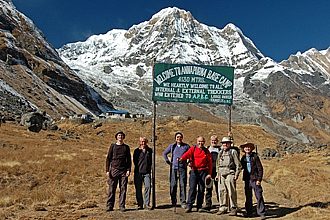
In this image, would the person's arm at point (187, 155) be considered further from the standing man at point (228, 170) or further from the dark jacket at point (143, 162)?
the dark jacket at point (143, 162)

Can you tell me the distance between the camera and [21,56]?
15125 centimetres

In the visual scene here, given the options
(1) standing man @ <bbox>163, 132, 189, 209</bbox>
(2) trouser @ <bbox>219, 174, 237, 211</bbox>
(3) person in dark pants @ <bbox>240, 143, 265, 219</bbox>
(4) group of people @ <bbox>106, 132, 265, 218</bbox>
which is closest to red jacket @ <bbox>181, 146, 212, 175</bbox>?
(4) group of people @ <bbox>106, 132, 265, 218</bbox>

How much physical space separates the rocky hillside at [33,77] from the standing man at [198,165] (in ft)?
276

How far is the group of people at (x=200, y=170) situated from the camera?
12750 mm

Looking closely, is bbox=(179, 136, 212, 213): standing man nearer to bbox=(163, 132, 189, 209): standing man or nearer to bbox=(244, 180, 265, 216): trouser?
bbox=(163, 132, 189, 209): standing man

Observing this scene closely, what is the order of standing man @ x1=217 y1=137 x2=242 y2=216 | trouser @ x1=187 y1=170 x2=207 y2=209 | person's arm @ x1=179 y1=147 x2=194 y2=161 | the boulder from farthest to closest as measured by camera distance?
the boulder → trouser @ x1=187 y1=170 x2=207 y2=209 → person's arm @ x1=179 y1=147 x2=194 y2=161 → standing man @ x1=217 y1=137 x2=242 y2=216

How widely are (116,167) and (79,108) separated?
13803 cm

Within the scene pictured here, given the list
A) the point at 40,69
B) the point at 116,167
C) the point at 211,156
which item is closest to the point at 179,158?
the point at 211,156

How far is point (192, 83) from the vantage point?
14516 mm

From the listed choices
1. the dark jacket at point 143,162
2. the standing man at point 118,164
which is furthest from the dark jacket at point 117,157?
the dark jacket at point 143,162

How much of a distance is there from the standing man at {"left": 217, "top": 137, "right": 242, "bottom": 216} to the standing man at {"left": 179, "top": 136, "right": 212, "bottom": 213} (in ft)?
1.24

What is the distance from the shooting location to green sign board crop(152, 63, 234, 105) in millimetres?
14422

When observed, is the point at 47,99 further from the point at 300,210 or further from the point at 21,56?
the point at 300,210

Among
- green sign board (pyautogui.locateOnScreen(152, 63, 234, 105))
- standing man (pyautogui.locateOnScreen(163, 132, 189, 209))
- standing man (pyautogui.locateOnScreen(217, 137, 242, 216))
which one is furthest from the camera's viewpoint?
green sign board (pyautogui.locateOnScreen(152, 63, 234, 105))
